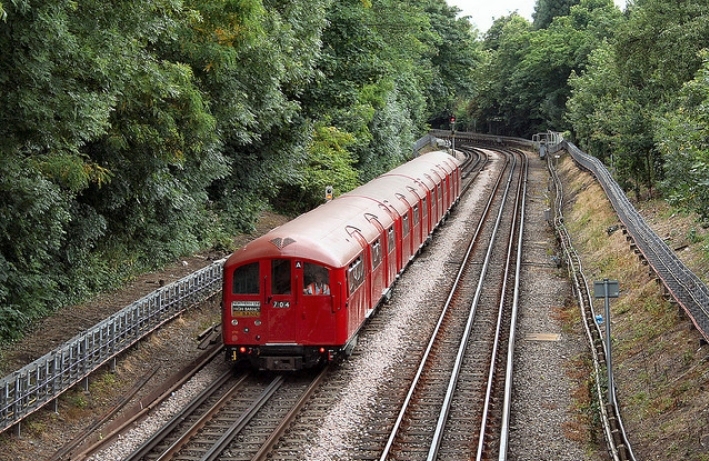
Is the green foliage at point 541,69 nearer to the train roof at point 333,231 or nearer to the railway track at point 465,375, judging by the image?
the railway track at point 465,375

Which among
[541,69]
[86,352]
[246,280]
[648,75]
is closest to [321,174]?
[648,75]

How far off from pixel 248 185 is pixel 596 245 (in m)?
11.5

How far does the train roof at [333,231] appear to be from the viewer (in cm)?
1602

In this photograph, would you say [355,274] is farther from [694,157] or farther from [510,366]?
[694,157]

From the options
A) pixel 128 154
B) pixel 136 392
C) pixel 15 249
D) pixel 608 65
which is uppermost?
pixel 608 65

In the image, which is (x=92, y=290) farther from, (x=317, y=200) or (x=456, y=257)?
(x=317, y=200)

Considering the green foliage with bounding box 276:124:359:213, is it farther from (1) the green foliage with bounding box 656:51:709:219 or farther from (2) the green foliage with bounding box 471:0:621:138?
(2) the green foliage with bounding box 471:0:621:138

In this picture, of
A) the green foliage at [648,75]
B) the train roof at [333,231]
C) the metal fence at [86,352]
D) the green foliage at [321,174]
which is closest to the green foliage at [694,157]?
the train roof at [333,231]

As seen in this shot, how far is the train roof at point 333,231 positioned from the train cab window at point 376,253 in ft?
0.77

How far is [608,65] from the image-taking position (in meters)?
46.7

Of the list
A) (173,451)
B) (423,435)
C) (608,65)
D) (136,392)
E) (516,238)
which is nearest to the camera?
(173,451)

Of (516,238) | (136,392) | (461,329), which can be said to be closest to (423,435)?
(136,392)

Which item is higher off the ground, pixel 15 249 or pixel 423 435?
pixel 15 249

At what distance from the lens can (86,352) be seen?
582 inches
